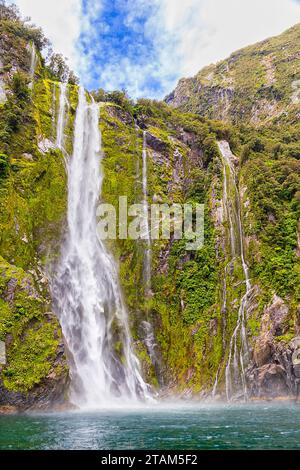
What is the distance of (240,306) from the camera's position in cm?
2980

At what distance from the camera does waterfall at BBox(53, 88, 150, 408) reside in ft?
84.5

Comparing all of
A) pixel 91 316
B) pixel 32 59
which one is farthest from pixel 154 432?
pixel 32 59

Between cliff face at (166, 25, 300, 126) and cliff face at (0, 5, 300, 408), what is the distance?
3631 centimetres

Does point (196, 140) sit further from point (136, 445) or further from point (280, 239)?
point (136, 445)

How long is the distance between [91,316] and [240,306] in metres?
10.5

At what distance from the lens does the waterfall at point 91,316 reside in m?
25.8

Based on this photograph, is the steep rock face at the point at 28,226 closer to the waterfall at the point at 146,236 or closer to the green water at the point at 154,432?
the green water at the point at 154,432

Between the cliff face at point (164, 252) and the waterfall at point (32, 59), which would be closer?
the cliff face at point (164, 252)

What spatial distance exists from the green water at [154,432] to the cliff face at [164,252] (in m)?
5.92

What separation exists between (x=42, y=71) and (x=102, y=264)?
25.2m

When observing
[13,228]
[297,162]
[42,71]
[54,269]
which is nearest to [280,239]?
[297,162]

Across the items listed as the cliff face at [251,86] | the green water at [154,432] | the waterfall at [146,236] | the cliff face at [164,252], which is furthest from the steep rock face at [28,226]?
the cliff face at [251,86]

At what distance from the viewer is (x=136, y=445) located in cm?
1167

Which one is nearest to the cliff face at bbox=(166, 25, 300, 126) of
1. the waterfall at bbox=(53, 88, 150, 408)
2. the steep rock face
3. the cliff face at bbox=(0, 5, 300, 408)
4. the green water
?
the cliff face at bbox=(0, 5, 300, 408)
